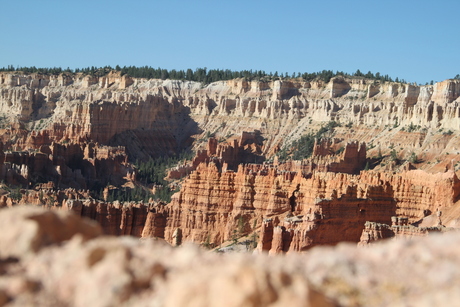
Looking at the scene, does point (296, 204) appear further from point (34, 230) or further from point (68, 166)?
point (68, 166)

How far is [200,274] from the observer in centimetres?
1117

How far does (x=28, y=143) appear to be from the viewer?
440 ft

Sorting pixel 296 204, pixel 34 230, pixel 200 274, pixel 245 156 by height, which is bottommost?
pixel 296 204

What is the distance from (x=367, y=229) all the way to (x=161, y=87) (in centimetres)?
14229

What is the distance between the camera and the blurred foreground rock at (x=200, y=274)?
1073 cm

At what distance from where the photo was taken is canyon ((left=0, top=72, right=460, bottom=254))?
193ft

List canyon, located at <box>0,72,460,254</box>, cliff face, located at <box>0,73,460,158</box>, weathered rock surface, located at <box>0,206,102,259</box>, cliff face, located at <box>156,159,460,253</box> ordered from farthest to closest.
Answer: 1. cliff face, located at <box>0,73,460,158</box>
2. canyon, located at <box>0,72,460,254</box>
3. cliff face, located at <box>156,159,460,253</box>
4. weathered rock surface, located at <box>0,206,102,259</box>

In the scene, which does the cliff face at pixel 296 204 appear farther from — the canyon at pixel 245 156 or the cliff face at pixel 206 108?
the cliff face at pixel 206 108

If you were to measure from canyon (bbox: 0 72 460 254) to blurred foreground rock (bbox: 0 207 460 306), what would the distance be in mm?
32996

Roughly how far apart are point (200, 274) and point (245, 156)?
126m

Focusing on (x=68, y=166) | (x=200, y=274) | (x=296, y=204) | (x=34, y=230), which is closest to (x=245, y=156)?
(x=68, y=166)

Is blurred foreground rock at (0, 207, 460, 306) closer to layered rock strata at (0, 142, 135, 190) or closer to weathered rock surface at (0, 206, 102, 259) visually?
weathered rock surface at (0, 206, 102, 259)

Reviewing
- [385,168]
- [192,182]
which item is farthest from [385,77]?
[192,182]

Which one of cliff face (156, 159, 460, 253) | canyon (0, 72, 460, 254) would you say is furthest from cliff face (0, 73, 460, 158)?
cliff face (156, 159, 460, 253)
